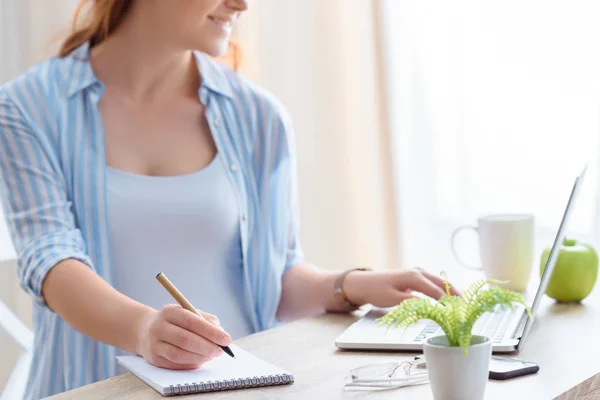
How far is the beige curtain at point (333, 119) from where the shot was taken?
243 cm

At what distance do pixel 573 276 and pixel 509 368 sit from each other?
1.39ft

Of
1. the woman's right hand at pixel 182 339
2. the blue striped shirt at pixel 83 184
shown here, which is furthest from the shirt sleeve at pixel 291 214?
the woman's right hand at pixel 182 339

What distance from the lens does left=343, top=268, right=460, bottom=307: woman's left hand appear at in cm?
122

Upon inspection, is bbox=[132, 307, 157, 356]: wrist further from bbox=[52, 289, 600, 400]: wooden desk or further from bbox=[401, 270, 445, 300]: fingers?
bbox=[401, 270, 445, 300]: fingers

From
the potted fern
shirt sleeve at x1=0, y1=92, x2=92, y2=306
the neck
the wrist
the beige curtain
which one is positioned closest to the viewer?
the potted fern

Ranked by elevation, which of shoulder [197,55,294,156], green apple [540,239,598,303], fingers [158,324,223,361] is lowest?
green apple [540,239,598,303]

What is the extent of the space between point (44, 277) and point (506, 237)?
0.72 m

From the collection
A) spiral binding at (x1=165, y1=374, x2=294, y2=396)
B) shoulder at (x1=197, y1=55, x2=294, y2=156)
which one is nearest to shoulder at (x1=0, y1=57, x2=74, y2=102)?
shoulder at (x1=197, y1=55, x2=294, y2=156)

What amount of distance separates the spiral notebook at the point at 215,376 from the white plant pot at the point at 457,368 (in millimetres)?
205

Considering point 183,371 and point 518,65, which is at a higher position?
point 518,65

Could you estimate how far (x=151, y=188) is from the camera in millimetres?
1373

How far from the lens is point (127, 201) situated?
1362mm

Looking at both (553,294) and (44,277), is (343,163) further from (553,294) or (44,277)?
(44,277)

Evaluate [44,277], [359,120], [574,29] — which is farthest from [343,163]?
[44,277]
